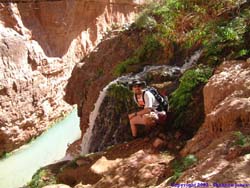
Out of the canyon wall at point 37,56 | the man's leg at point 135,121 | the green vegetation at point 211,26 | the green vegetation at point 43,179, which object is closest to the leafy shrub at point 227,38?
the green vegetation at point 211,26

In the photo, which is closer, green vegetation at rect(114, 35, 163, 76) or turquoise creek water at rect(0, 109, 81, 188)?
green vegetation at rect(114, 35, 163, 76)

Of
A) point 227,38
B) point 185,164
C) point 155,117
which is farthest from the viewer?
point 227,38

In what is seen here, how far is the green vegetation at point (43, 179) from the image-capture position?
248 inches

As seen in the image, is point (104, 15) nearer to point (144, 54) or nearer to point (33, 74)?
point (33, 74)

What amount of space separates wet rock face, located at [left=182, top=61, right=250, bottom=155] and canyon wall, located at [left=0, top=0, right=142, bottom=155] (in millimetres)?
9192

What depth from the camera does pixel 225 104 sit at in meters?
4.45

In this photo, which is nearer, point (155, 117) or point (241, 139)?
point (241, 139)

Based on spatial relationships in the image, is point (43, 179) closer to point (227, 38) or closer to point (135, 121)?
point (135, 121)

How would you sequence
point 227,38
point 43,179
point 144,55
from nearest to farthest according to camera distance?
point 227,38, point 43,179, point 144,55

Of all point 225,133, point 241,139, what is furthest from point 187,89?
point 241,139

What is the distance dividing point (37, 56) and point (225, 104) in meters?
→ 11.2

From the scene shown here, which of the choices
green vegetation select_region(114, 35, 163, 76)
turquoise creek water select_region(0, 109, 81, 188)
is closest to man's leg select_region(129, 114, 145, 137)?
green vegetation select_region(114, 35, 163, 76)

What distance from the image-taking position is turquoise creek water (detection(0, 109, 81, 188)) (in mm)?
11107

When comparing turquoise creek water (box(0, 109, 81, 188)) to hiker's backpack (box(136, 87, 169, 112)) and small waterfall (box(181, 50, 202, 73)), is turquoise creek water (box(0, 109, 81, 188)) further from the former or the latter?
hiker's backpack (box(136, 87, 169, 112))
